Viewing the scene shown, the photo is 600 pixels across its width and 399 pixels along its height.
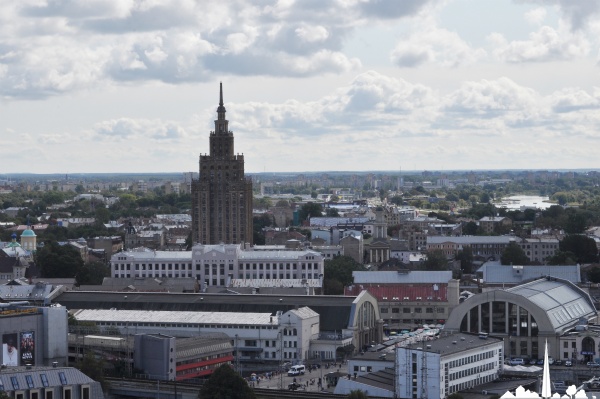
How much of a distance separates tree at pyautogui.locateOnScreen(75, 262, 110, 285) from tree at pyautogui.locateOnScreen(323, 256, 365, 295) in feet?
64.0

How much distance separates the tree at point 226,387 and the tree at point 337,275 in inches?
1784

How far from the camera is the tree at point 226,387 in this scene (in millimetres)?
59188

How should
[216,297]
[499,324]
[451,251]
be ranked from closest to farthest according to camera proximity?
[499,324] < [216,297] < [451,251]

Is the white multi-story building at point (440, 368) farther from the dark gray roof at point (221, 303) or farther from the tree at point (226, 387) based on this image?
the dark gray roof at point (221, 303)

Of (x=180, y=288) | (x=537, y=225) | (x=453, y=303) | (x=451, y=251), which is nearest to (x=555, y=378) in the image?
(x=453, y=303)

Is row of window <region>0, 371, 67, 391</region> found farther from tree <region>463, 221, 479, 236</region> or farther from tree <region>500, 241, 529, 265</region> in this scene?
tree <region>463, 221, 479, 236</region>

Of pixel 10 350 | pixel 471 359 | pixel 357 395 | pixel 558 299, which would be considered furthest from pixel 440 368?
pixel 558 299

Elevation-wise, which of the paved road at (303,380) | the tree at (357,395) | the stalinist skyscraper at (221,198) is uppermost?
the stalinist skyscraper at (221,198)

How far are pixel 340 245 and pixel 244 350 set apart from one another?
62102 millimetres

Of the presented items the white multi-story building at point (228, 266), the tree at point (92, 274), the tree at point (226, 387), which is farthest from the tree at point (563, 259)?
the tree at point (226, 387)

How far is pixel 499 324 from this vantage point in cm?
7856

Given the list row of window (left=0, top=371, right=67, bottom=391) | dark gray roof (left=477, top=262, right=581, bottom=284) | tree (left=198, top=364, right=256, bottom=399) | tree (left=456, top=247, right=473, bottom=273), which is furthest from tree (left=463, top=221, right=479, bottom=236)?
row of window (left=0, top=371, right=67, bottom=391)

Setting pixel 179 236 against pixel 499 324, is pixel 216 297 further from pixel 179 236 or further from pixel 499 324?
pixel 179 236

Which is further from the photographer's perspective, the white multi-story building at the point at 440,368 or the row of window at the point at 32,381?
the white multi-story building at the point at 440,368
